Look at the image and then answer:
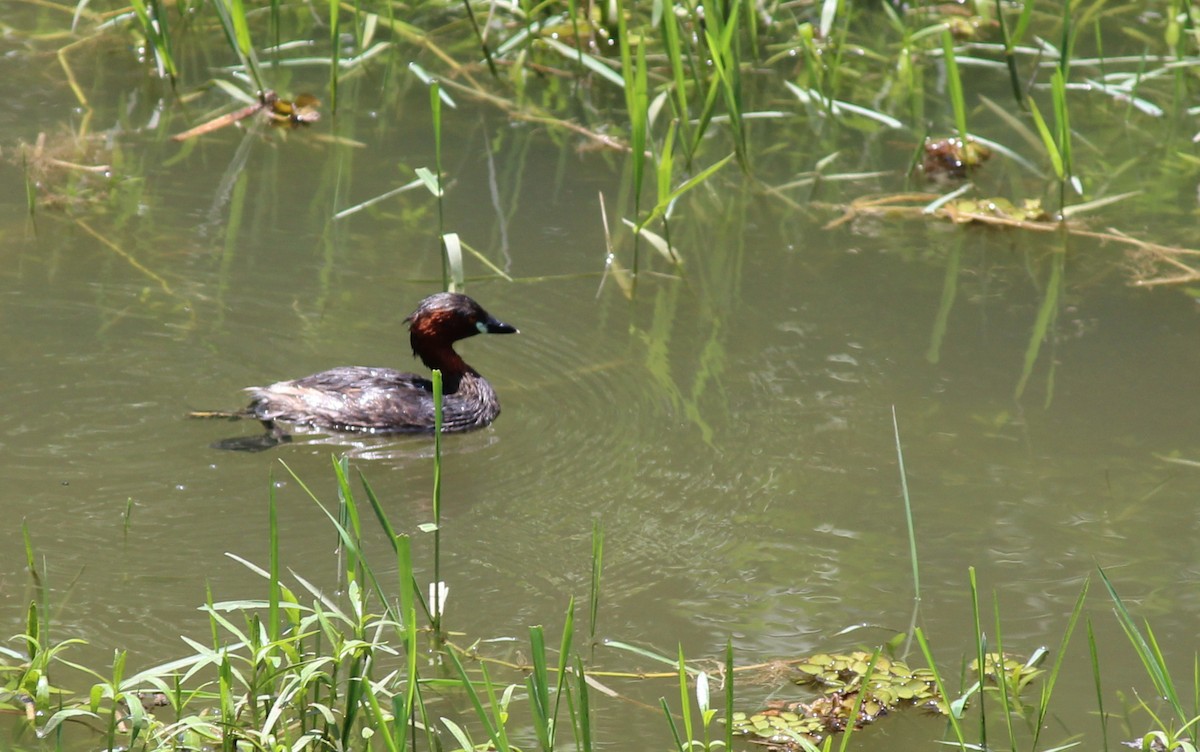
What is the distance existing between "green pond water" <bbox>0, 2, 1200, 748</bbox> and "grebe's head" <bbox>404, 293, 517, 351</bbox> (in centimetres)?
26

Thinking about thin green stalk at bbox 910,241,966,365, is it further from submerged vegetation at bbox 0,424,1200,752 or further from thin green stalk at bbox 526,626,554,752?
thin green stalk at bbox 526,626,554,752

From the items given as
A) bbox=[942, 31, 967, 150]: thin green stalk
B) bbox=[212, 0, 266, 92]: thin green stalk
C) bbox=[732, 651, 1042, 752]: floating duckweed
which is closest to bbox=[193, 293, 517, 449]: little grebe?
bbox=[212, 0, 266, 92]: thin green stalk

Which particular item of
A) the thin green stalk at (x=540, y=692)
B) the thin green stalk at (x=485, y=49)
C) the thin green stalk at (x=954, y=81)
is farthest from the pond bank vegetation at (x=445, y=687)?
the thin green stalk at (x=485, y=49)

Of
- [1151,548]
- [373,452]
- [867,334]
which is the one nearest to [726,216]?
[867,334]

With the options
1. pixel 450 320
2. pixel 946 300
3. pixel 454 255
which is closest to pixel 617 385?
pixel 450 320

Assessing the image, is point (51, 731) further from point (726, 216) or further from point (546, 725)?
point (726, 216)

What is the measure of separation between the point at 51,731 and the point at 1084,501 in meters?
3.51

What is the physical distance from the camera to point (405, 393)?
20.6 ft

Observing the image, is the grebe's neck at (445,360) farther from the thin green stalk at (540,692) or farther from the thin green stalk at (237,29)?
the thin green stalk at (540,692)

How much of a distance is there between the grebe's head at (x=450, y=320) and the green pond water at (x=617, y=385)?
26cm

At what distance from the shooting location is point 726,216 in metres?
7.79

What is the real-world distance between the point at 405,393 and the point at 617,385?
2.84ft

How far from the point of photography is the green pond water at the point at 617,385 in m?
4.80

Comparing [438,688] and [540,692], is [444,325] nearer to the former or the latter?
[438,688]
